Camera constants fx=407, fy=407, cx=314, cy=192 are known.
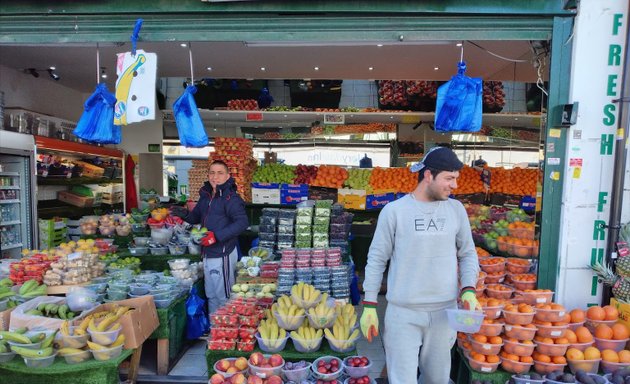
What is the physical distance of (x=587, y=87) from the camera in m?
3.41

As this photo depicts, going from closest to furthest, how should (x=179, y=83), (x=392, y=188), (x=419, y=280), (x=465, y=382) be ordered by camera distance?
1. (x=419, y=280)
2. (x=465, y=382)
3. (x=392, y=188)
4. (x=179, y=83)

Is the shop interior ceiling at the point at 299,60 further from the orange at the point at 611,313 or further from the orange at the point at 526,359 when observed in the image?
the orange at the point at 526,359

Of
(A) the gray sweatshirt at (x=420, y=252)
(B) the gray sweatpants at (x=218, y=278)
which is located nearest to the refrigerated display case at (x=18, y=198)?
(B) the gray sweatpants at (x=218, y=278)

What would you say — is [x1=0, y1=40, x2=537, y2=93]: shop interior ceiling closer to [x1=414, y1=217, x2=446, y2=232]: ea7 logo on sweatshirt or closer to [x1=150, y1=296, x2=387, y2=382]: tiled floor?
[x1=414, y1=217, x2=446, y2=232]: ea7 logo on sweatshirt

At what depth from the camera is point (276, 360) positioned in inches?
114

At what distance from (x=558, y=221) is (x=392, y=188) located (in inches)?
170

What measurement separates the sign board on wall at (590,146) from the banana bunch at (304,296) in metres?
2.13

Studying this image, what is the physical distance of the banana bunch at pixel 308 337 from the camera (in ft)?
10.3

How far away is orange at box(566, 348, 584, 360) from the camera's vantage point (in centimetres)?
286

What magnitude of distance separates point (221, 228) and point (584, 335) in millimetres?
3489

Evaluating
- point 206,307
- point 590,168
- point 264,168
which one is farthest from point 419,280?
point 264,168

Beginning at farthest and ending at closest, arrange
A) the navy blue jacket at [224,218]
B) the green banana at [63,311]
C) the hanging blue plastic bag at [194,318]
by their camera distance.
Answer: the navy blue jacket at [224,218], the hanging blue plastic bag at [194,318], the green banana at [63,311]

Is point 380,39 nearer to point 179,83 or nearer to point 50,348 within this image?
point 50,348

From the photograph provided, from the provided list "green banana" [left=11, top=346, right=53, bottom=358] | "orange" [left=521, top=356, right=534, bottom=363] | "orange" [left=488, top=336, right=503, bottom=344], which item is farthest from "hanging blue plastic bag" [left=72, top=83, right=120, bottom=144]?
"orange" [left=521, top=356, right=534, bottom=363]
